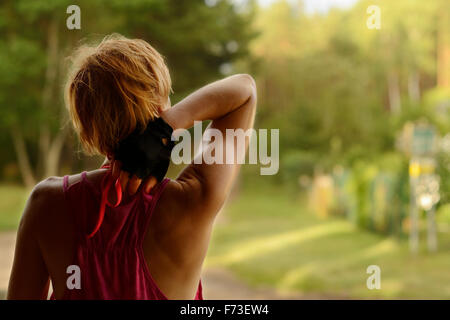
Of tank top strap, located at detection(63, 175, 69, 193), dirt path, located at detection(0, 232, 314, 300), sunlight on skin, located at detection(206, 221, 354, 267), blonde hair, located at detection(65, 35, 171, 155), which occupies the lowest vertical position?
tank top strap, located at detection(63, 175, 69, 193)

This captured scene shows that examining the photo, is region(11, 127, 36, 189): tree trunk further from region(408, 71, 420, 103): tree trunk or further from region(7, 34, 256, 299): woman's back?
region(7, 34, 256, 299): woman's back

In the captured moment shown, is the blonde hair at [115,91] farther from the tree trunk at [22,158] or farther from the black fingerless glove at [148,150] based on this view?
the tree trunk at [22,158]

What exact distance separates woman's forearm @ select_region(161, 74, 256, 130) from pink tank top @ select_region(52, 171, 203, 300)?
6 cm

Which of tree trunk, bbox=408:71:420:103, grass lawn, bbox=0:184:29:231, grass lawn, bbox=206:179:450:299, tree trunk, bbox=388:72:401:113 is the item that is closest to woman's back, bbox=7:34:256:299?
grass lawn, bbox=206:179:450:299

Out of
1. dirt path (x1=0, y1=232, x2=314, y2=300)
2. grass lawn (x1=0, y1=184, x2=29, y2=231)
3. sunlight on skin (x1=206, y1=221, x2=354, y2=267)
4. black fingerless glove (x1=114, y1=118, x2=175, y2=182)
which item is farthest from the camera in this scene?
grass lawn (x1=0, y1=184, x2=29, y2=231)

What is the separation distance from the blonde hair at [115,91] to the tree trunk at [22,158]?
3.90m

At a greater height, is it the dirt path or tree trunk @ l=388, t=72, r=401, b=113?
tree trunk @ l=388, t=72, r=401, b=113

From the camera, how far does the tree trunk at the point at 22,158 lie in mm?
4117

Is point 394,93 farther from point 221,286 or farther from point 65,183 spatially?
point 65,183

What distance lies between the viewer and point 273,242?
4.29 metres

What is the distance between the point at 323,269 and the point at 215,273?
28.8 inches

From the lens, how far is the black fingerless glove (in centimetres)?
43

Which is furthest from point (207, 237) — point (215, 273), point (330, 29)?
point (330, 29)

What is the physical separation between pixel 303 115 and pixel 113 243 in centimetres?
377
